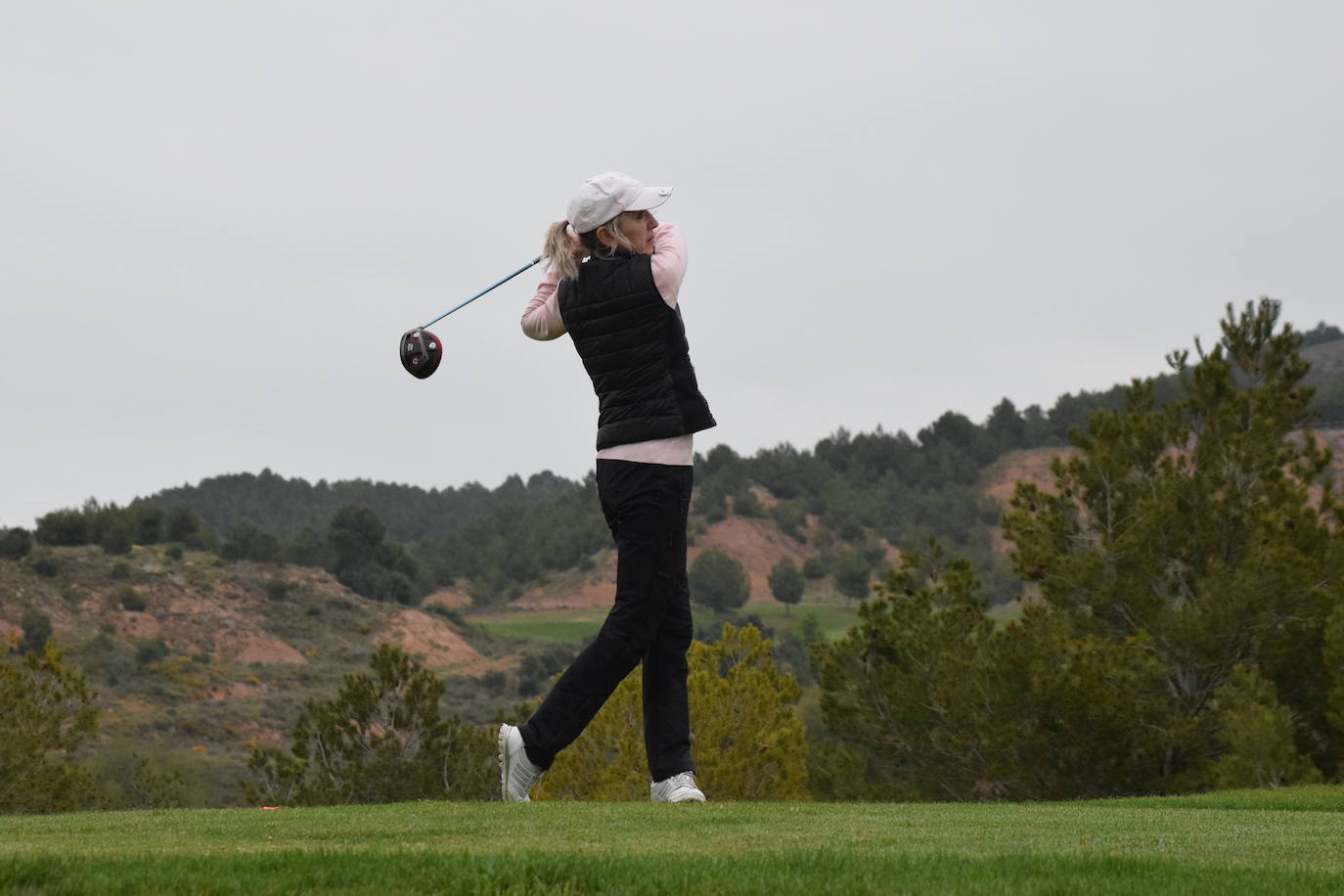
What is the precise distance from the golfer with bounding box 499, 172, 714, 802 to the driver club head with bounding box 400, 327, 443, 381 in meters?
0.50

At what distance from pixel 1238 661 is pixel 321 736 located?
45.9 feet

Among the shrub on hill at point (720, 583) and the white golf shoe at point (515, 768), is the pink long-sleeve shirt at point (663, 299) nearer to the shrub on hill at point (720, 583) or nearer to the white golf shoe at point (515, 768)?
the white golf shoe at point (515, 768)

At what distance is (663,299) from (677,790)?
193 cm

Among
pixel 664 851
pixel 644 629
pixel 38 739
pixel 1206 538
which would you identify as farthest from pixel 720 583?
pixel 664 851

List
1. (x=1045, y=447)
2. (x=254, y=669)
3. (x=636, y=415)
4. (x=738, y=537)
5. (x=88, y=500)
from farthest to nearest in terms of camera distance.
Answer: (x=1045, y=447), (x=738, y=537), (x=88, y=500), (x=254, y=669), (x=636, y=415)

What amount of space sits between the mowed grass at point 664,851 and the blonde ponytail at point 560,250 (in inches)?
82.6

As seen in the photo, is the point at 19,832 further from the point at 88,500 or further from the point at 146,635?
the point at 88,500

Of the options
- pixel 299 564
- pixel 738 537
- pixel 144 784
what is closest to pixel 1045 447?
pixel 738 537

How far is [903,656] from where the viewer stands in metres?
21.5

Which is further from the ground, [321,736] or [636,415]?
[636,415]

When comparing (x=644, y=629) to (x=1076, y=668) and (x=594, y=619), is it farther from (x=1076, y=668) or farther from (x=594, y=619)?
(x=594, y=619)

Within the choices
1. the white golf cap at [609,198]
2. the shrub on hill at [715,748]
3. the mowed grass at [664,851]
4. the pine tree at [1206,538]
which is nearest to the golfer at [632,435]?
the white golf cap at [609,198]

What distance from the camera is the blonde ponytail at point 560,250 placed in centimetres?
616

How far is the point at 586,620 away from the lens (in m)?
89.6
